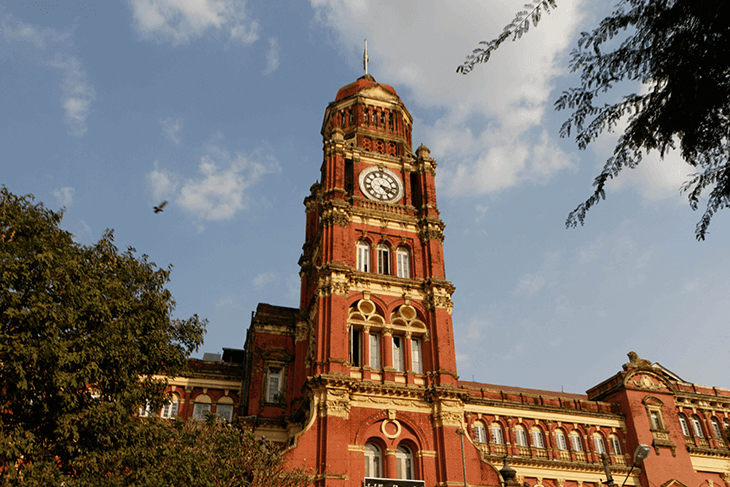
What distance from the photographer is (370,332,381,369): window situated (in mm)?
34594

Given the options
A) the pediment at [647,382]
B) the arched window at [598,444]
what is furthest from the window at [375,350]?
the pediment at [647,382]

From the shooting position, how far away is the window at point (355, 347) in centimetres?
3422

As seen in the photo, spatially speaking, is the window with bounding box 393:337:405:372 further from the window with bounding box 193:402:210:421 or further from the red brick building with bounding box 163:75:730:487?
the window with bounding box 193:402:210:421

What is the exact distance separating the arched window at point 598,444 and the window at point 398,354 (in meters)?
15.1

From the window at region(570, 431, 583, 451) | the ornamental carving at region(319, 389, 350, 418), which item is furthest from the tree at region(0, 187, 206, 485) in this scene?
the window at region(570, 431, 583, 451)

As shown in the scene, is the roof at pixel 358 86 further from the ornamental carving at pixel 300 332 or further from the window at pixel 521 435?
the window at pixel 521 435

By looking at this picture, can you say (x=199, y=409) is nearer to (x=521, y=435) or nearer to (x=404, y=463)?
(x=404, y=463)

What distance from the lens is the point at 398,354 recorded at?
35.5m

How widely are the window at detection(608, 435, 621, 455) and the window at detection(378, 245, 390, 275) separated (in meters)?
18.9

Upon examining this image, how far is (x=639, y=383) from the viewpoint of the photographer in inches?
1651

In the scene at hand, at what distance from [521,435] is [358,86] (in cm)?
2987

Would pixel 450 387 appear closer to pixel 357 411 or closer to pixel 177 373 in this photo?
pixel 357 411

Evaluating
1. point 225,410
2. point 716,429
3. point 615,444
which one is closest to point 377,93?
point 225,410

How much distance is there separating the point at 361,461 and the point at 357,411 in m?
2.59
